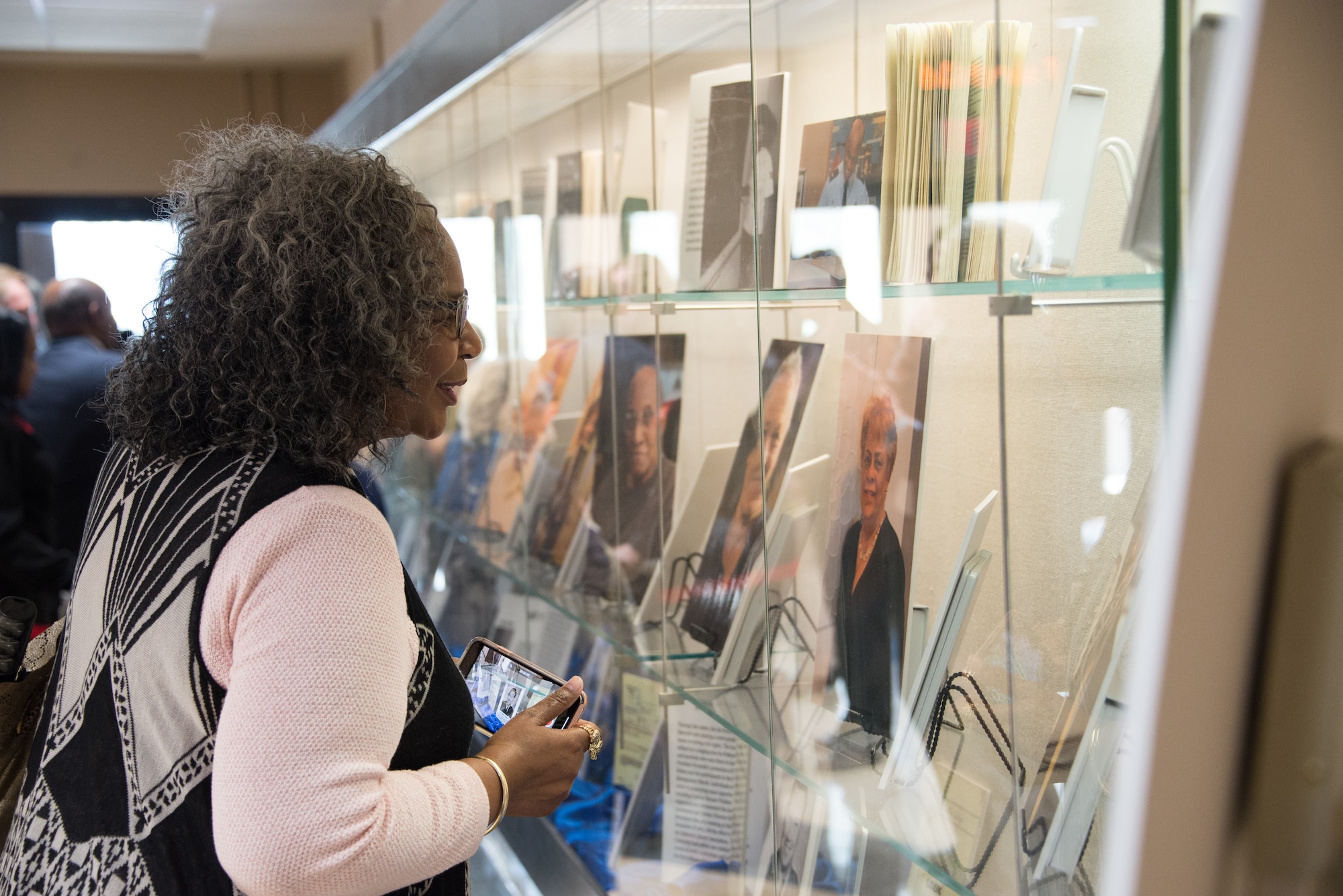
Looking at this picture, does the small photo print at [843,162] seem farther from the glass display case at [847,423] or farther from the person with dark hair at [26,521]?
the person with dark hair at [26,521]

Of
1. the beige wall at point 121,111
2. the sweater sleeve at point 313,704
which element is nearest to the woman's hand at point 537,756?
the sweater sleeve at point 313,704

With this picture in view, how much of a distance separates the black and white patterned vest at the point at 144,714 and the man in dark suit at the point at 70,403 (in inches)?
125

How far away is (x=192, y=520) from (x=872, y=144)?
80cm

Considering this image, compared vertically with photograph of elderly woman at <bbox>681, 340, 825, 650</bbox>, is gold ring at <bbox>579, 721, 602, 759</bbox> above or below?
below

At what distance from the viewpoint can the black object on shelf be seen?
46.8 inches

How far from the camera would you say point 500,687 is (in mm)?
1341

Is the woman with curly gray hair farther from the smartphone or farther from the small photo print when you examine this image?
the small photo print

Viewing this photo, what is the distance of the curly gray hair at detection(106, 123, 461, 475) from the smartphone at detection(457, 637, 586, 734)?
389 mm

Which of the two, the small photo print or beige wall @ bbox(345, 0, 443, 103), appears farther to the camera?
beige wall @ bbox(345, 0, 443, 103)

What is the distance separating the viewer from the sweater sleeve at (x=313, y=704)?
84cm

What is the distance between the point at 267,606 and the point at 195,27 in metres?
5.31

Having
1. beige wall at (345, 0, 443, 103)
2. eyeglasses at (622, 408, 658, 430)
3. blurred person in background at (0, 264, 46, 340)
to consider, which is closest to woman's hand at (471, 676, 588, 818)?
eyeglasses at (622, 408, 658, 430)

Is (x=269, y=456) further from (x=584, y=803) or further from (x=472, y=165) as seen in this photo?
(x=472, y=165)

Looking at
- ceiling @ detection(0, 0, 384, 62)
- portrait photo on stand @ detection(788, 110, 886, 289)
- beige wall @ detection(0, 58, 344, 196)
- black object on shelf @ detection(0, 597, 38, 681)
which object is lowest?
black object on shelf @ detection(0, 597, 38, 681)
